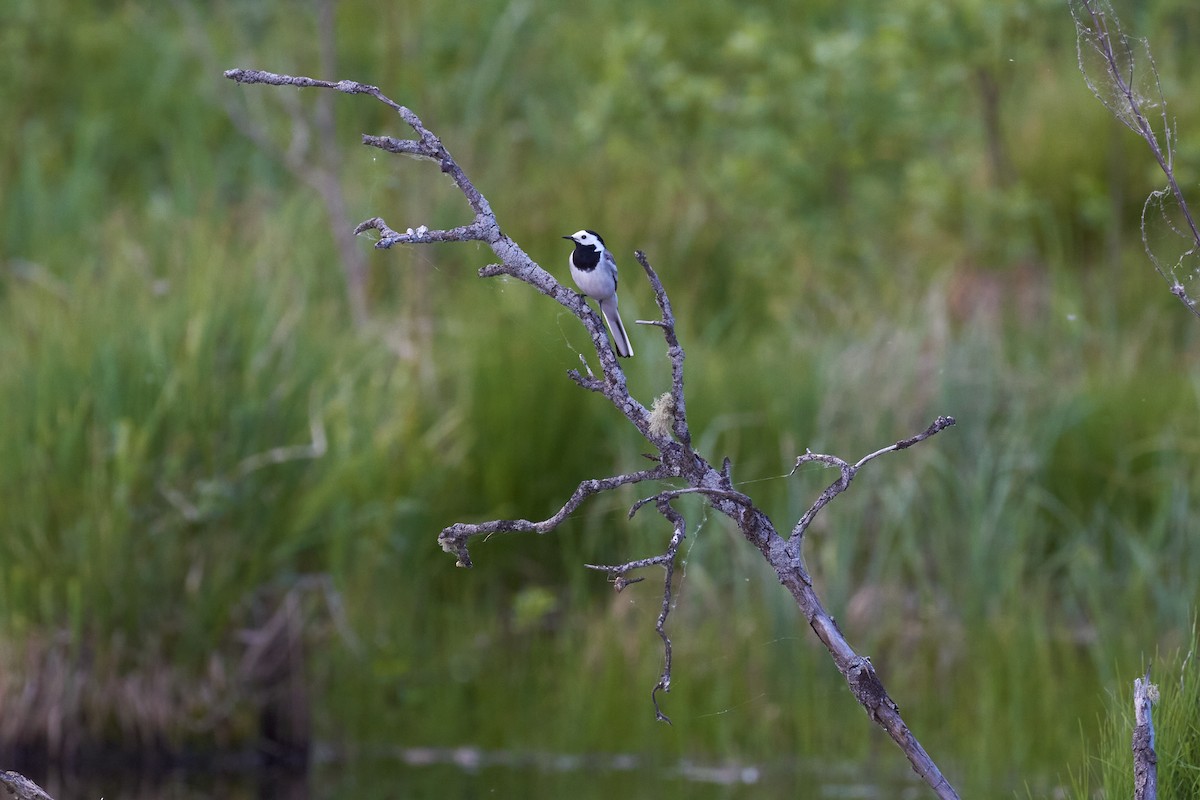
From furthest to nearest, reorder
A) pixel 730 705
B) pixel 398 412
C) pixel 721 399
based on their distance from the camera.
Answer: pixel 721 399 < pixel 398 412 < pixel 730 705

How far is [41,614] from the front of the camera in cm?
517

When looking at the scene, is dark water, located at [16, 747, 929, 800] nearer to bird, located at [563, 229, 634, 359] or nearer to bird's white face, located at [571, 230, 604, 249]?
bird, located at [563, 229, 634, 359]

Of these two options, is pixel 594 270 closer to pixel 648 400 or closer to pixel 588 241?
pixel 588 241

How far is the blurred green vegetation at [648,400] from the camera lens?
530cm

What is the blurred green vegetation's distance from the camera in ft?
17.4

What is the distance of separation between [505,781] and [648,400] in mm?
1761

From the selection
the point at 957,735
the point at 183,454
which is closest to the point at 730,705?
the point at 957,735

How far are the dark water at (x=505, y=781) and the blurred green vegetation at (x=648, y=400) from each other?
116mm

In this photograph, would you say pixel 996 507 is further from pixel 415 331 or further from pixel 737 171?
pixel 737 171

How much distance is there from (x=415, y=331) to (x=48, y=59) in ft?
20.1

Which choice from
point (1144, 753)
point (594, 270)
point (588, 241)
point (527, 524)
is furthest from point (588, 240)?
point (1144, 753)

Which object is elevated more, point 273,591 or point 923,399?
point 923,399

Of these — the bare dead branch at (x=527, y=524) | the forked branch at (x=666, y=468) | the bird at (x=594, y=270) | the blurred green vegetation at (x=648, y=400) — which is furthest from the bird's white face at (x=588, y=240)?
the blurred green vegetation at (x=648, y=400)

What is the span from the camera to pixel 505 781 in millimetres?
5109
